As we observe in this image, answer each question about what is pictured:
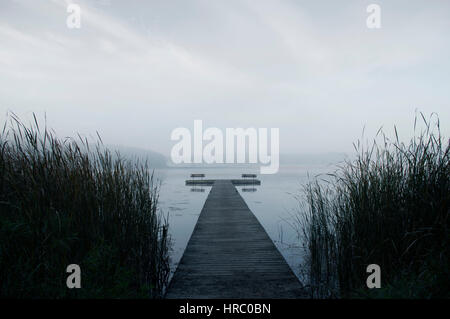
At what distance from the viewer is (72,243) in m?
2.38

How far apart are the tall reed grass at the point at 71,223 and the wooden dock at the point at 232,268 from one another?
451 mm

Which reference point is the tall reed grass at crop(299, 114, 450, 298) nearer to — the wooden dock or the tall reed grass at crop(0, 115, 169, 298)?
the wooden dock

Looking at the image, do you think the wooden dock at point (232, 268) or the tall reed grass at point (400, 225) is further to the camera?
the wooden dock at point (232, 268)

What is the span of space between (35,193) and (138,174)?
1.19 metres

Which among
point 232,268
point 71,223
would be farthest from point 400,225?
point 71,223

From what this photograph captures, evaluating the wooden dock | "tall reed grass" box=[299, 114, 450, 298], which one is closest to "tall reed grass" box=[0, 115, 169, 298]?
the wooden dock

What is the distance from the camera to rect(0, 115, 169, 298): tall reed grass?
2133 millimetres

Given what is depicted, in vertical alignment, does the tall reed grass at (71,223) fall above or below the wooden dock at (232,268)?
above

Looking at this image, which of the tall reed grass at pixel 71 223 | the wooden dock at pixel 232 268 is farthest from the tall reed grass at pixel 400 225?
the tall reed grass at pixel 71 223

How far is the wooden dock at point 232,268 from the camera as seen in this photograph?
9.52ft

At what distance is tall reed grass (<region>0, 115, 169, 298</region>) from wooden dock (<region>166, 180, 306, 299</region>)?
45cm

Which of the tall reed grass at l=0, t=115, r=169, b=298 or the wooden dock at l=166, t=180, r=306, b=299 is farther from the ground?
the tall reed grass at l=0, t=115, r=169, b=298

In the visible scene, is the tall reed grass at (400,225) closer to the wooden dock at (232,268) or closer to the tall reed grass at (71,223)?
the wooden dock at (232,268)
